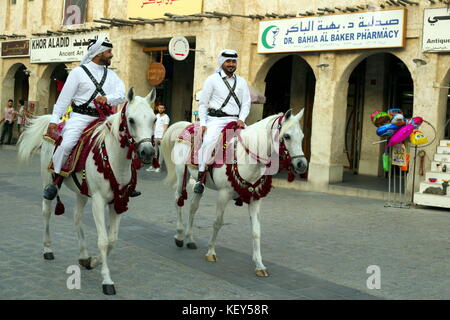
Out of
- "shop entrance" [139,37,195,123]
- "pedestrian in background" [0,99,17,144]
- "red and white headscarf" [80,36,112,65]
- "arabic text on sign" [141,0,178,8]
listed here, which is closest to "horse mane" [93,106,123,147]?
"red and white headscarf" [80,36,112,65]

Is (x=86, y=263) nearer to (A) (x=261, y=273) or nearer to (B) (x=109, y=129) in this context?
(B) (x=109, y=129)

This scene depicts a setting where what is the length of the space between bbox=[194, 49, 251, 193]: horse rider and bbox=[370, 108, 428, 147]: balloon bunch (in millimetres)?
6142

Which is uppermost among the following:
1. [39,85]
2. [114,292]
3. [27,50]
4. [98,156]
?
Result: [27,50]

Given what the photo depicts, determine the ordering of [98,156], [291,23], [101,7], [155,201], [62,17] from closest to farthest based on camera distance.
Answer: [98,156] → [155,201] → [291,23] → [101,7] → [62,17]

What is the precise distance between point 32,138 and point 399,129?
8377mm

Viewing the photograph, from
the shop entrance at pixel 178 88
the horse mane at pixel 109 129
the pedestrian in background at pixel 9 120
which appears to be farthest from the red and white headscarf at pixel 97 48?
the pedestrian in background at pixel 9 120

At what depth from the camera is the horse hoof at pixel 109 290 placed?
16.8ft

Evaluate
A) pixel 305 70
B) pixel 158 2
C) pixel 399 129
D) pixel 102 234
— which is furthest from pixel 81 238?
pixel 305 70

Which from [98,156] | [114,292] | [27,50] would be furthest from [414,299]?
[27,50]

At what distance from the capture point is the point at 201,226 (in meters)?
8.98

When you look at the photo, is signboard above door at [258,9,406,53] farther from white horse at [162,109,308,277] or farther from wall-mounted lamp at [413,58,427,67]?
white horse at [162,109,308,277]

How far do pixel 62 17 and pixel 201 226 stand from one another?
16.5 metres

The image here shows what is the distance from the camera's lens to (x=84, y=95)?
6.01 m
